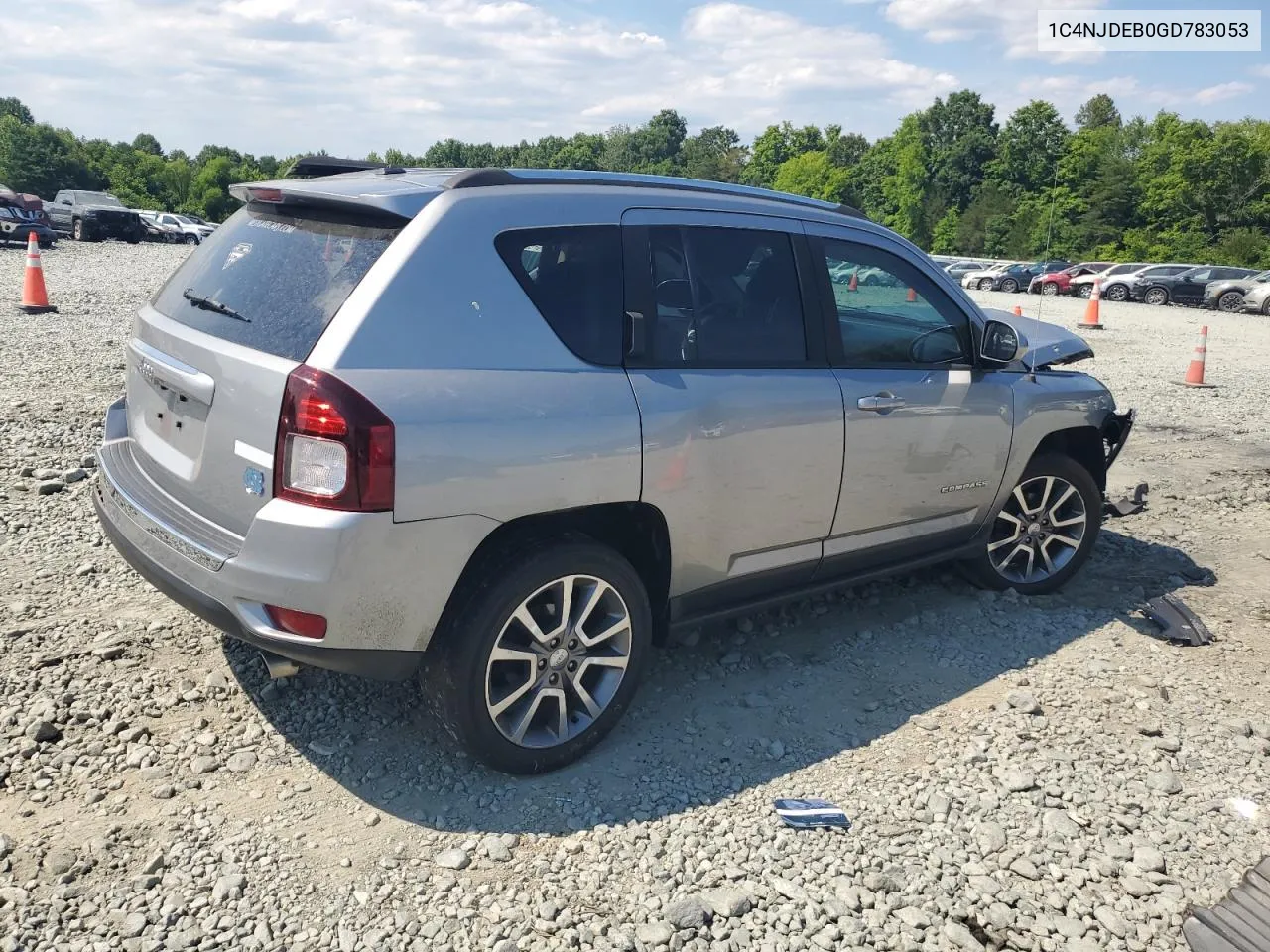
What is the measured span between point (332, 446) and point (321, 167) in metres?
1.78

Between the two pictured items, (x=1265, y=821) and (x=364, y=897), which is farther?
(x=1265, y=821)

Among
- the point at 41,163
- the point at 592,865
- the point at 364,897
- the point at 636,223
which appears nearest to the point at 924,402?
the point at 636,223

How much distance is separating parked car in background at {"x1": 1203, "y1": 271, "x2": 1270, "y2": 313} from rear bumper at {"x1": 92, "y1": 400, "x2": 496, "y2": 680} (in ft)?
108

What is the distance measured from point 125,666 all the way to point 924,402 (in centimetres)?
349

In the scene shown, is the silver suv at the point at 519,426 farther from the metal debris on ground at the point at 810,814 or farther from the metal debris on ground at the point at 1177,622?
the metal debris on ground at the point at 1177,622

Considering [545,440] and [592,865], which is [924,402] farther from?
[592,865]

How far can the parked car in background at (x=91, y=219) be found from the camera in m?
35.6

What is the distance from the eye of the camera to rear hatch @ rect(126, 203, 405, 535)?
301cm

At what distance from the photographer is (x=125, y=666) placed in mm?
3967

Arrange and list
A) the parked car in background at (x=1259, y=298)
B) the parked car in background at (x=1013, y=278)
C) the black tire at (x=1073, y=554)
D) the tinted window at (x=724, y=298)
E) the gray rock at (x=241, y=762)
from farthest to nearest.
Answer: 1. the parked car in background at (x=1013, y=278)
2. the parked car in background at (x=1259, y=298)
3. the black tire at (x=1073, y=554)
4. the tinted window at (x=724, y=298)
5. the gray rock at (x=241, y=762)

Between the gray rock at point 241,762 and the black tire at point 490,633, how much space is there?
0.72 meters

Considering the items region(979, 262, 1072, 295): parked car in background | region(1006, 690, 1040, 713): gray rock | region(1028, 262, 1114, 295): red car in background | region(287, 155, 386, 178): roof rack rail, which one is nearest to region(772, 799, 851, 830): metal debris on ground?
region(1006, 690, 1040, 713): gray rock

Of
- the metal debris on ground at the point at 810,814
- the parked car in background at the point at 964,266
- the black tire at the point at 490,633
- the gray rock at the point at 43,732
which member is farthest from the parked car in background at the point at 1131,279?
the gray rock at the point at 43,732

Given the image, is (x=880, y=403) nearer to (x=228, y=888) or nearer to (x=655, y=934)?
(x=655, y=934)
